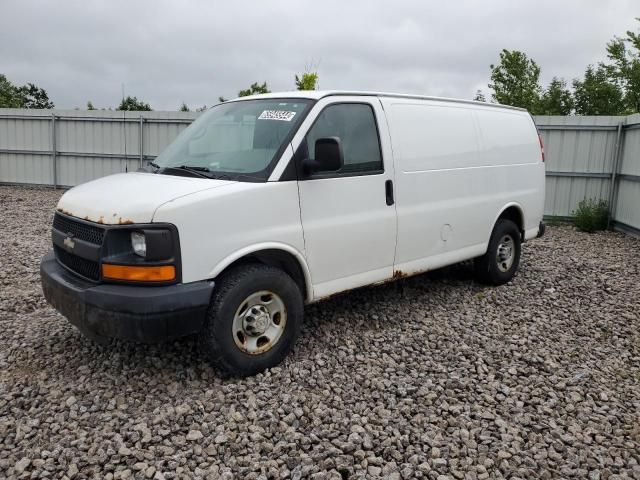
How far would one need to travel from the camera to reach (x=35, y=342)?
460cm

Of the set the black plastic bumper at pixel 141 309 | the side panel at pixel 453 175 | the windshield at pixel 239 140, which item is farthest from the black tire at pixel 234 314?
the side panel at pixel 453 175

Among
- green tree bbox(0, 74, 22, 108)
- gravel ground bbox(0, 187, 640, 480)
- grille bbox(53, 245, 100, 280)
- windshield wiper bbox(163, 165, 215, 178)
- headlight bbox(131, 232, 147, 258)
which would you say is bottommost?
gravel ground bbox(0, 187, 640, 480)

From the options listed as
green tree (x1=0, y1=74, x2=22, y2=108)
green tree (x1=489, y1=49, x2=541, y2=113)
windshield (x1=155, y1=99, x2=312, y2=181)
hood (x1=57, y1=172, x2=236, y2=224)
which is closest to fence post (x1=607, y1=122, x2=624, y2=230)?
windshield (x1=155, y1=99, x2=312, y2=181)

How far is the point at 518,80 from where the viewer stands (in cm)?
3344

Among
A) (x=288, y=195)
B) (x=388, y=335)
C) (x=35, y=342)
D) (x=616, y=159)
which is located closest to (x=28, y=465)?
(x=35, y=342)

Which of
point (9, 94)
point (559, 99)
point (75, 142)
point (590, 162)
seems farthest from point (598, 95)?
point (9, 94)

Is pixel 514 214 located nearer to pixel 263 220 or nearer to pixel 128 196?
pixel 263 220

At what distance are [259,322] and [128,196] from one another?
1263mm

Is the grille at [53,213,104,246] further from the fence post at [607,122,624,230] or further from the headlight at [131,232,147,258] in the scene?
the fence post at [607,122,624,230]

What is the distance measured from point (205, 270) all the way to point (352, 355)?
1537 mm

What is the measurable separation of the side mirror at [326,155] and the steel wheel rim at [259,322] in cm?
100

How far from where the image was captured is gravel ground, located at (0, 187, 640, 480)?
3.10 m

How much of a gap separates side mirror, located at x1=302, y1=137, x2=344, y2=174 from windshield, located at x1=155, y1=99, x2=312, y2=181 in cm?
A: 26

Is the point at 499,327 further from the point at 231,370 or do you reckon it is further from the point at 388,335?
the point at 231,370
